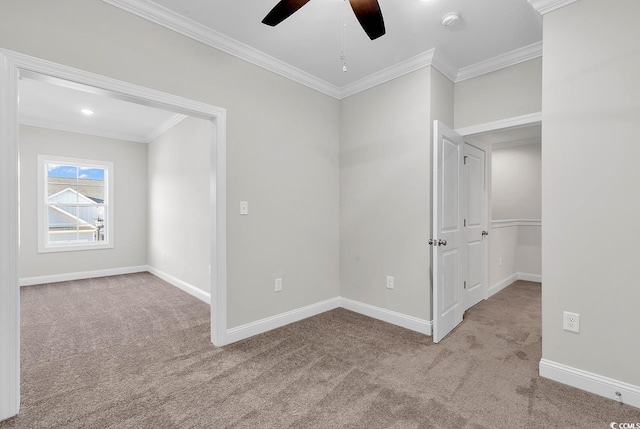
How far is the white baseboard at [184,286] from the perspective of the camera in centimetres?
402

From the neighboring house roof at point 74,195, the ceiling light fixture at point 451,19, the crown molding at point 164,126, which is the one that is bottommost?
the neighboring house roof at point 74,195

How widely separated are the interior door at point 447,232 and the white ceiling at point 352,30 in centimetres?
75

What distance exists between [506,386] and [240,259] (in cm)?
228

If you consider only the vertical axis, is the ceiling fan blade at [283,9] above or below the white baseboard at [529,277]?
above

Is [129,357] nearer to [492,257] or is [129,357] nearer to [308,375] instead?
[308,375]

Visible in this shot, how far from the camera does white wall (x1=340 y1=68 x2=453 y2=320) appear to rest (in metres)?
2.98

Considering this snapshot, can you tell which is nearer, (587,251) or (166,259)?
(587,251)

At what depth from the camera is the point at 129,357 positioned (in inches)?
98.0

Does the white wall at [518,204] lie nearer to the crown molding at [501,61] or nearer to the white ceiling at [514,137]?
the white ceiling at [514,137]

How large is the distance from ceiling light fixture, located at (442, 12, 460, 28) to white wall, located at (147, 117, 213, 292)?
9.21ft

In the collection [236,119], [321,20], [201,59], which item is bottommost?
[236,119]

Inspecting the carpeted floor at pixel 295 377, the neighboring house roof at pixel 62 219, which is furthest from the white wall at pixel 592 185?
the neighboring house roof at pixel 62 219

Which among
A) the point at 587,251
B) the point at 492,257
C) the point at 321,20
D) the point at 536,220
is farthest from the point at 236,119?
the point at 536,220

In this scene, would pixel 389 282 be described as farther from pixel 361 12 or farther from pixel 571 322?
pixel 361 12
